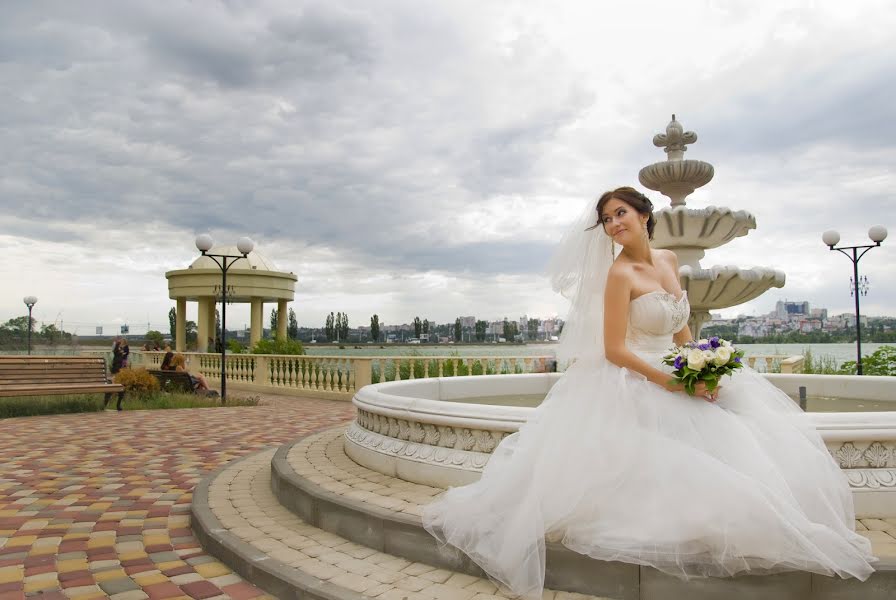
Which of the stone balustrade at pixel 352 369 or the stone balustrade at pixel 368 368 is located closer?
the stone balustrade at pixel 368 368

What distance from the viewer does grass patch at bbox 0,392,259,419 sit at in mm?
11148

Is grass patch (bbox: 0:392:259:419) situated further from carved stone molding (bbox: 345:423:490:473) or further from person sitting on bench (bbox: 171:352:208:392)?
carved stone molding (bbox: 345:423:490:473)

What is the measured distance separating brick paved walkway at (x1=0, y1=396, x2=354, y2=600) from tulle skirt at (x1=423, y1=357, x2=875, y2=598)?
152 centimetres

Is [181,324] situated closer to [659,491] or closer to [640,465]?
[640,465]

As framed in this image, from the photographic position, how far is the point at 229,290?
24906mm

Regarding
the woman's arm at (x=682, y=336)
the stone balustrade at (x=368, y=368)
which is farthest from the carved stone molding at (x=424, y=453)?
the stone balustrade at (x=368, y=368)

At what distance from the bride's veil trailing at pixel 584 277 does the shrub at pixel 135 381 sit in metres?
12.2

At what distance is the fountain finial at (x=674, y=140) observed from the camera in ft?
29.4

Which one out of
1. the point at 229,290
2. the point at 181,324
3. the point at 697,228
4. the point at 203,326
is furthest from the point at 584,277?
the point at 181,324

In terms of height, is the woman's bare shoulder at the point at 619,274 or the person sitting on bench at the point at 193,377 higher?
the woman's bare shoulder at the point at 619,274

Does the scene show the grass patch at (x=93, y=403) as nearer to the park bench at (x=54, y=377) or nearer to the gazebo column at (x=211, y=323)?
the park bench at (x=54, y=377)

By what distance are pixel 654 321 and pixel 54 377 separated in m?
12.3

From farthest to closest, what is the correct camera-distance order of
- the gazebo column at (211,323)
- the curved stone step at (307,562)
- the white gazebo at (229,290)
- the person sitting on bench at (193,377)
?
the gazebo column at (211,323), the white gazebo at (229,290), the person sitting on bench at (193,377), the curved stone step at (307,562)

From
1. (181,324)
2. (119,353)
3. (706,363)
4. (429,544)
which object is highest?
(181,324)
